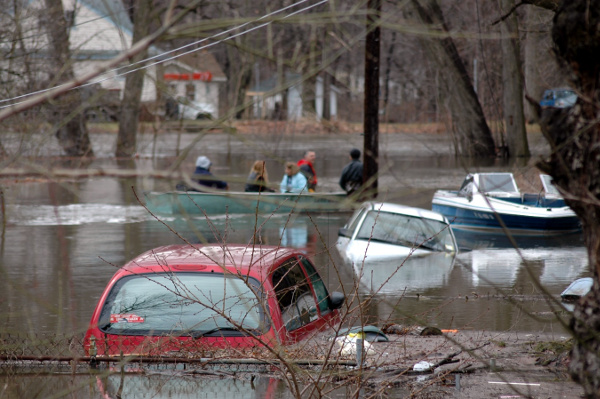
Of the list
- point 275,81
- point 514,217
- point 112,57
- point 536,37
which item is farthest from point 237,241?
point 275,81

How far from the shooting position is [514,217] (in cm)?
1869

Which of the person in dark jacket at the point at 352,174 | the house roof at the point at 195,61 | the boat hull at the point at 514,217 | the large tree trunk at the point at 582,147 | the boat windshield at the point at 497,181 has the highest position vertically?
the house roof at the point at 195,61

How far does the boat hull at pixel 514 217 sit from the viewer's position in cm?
1859

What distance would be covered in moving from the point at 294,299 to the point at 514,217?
44.0 ft

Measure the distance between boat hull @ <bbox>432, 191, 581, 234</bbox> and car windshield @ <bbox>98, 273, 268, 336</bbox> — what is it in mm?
13188

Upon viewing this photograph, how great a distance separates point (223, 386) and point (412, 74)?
6103cm

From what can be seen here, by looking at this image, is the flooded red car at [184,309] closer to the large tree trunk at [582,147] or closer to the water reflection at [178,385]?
the water reflection at [178,385]

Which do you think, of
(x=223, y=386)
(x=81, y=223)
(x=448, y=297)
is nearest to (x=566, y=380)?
(x=223, y=386)

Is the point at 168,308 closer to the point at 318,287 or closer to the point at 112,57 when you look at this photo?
the point at 318,287

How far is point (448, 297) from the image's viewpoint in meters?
10.7

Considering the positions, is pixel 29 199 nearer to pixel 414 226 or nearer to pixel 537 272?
pixel 414 226

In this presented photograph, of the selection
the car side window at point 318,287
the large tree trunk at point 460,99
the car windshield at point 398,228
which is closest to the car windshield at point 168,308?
the car side window at point 318,287

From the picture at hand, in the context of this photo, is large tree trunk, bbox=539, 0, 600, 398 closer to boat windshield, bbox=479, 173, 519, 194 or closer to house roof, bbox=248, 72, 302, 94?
house roof, bbox=248, 72, 302, 94

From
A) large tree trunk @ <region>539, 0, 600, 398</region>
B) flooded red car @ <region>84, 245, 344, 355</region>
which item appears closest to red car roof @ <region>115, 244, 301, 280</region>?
flooded red car @ <region>84, 245, 344, 355</region>
